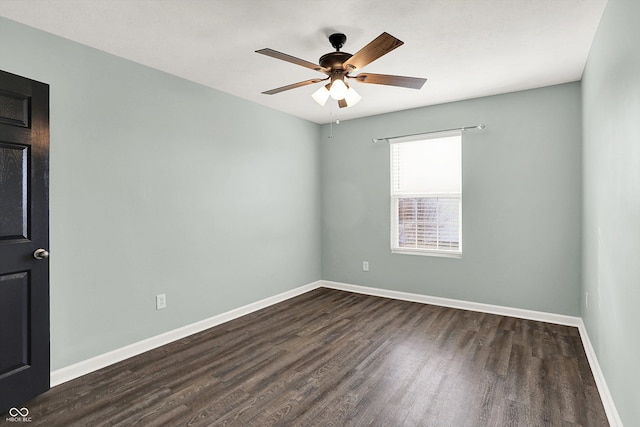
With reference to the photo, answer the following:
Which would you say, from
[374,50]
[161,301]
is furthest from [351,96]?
[161,301]

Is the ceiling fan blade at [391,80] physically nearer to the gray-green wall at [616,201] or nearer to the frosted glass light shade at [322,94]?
the frosted glass light shade at [322,94]

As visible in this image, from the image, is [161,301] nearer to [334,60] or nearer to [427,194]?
[334,60]

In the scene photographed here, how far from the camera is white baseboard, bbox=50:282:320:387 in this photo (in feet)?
8.43

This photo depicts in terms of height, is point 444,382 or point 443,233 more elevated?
point 443,233

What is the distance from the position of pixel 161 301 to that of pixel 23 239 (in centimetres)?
128

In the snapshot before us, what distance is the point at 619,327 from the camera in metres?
1.96

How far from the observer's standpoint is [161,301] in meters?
3.24

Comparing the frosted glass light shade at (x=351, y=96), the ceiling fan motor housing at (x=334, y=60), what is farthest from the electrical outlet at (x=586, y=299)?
the ceiling fan motor housing at (x=334, y=60)

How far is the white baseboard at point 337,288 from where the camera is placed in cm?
249

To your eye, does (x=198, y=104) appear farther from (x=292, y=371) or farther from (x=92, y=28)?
(x=292, y=371)

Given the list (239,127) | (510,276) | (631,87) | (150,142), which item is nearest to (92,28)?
(150,142)

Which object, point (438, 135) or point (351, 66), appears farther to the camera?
point (438, 135)

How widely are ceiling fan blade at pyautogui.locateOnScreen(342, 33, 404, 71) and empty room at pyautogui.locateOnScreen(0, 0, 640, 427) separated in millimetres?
17

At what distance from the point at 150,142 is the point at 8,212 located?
124cm
